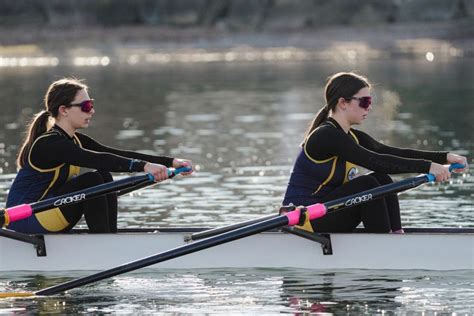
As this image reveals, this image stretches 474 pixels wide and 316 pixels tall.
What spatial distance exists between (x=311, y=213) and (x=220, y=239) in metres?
0.82

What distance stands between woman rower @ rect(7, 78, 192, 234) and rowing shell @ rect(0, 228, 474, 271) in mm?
170

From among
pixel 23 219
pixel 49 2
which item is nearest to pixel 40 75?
pixel 49 2

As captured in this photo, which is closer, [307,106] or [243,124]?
[243,124]

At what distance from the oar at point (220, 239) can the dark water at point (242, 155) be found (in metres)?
0.20

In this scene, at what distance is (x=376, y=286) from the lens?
12945 millimetres

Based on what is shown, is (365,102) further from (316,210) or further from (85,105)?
(85,105)

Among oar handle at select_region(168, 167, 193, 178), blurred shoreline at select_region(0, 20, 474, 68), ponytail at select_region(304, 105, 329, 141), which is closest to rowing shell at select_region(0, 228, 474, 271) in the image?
oar handle at select_region(168, 167, 193, 178)

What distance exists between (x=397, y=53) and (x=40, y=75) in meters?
26.0

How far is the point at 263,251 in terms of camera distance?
1341 cm

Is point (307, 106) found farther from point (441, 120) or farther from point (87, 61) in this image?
point (87, 61)

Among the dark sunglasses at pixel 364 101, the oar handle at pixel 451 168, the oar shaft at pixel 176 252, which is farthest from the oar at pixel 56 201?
the oar handle at pixel 451 168

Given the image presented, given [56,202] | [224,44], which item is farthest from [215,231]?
[224,44]

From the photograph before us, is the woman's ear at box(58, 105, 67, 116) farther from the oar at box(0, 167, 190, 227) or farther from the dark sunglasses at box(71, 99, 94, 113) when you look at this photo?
the oar at box(0, 167, 190, 227)

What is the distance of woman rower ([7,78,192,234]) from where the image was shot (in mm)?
13266
